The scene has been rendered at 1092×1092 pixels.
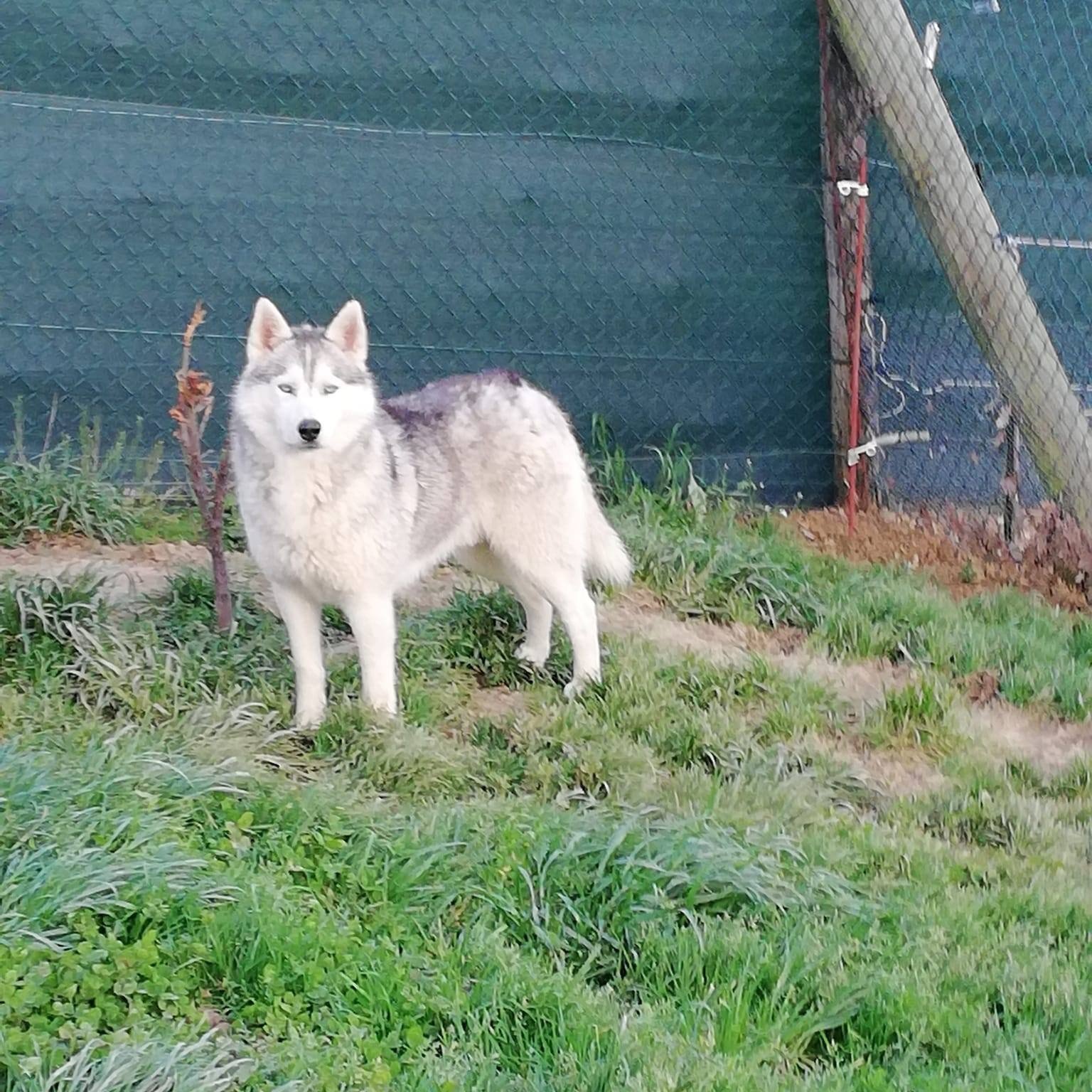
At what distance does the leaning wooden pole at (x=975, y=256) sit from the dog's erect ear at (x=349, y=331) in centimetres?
301

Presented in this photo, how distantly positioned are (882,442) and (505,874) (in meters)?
3.99

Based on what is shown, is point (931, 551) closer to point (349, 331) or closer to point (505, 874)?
point (349, 331)

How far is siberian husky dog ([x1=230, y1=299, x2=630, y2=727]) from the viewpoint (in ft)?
12.2

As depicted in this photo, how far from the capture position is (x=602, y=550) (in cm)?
469

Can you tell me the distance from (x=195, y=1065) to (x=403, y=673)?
2074 mm

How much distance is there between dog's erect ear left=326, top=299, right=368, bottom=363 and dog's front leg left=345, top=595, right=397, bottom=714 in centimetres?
72

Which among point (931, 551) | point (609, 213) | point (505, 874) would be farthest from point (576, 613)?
point (609, 213)

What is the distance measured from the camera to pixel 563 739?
3.85 meters

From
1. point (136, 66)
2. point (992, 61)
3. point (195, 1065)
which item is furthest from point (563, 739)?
point (992, 61)

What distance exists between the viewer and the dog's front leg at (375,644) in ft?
12.6

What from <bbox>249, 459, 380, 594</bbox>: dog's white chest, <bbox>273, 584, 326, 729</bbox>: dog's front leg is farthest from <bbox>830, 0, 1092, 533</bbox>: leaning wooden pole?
<bbox>273, 584, 326, 729</bbox>: dog's front leg

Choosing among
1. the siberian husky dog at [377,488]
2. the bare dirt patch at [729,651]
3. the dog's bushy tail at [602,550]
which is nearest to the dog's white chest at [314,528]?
the siberian husky dog at [377,488]

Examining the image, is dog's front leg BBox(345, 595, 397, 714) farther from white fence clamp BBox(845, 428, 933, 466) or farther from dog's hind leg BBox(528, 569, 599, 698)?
white fence clamp BBox(845, 428, 933, 466)

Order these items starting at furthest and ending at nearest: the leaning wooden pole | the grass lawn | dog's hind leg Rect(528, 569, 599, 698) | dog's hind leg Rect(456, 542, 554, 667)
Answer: the leaning wooden pole → dog's hind leg Rect(456, 542, 554, 667) → dog's hind leg Rect(528, 569, 599, 698) → the grass lawn
